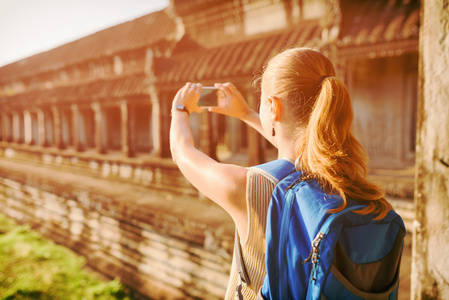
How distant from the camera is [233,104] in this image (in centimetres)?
156

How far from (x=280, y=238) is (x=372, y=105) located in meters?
6.19

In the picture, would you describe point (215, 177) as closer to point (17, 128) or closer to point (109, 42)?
point (109, 42)

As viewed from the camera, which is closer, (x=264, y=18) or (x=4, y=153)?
(x=264, y=18)

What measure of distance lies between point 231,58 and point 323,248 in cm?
490

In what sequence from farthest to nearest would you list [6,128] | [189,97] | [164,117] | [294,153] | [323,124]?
[6,128]
[164,117]
[189,97]
[294,153]
[323,124]

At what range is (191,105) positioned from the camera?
136 centimetres

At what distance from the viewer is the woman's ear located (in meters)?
1.08

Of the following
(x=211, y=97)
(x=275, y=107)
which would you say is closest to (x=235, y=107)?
(x=211, y=97)

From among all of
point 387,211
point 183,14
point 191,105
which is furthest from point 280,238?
point 183,14

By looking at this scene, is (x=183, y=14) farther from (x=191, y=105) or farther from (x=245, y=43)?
(x=191, y=105)

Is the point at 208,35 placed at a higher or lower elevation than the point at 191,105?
higher

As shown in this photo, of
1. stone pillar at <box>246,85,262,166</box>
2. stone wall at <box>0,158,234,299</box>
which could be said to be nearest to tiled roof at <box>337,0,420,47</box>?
stone pillar at <box>246,85,262,166</box>

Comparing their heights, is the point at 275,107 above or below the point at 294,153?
above

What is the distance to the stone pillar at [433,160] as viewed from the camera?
56.5 inches
